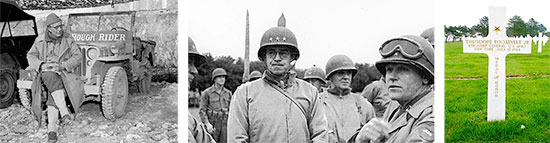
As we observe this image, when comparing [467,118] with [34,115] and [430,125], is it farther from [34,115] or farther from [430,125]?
[34,115]

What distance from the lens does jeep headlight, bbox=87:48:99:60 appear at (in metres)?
6.00

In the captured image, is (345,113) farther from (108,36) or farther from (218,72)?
(108,36)

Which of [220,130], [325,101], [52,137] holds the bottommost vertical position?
[52,137]

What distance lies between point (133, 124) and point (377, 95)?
2.13 m

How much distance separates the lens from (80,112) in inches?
241

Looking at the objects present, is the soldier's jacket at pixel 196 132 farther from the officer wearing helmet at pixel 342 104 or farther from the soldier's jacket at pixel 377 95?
the soldier's jacket at pixel 377 95

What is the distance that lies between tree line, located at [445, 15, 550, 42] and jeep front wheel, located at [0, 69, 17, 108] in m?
5.58

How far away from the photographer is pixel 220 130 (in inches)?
219

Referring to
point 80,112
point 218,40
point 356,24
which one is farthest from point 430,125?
point 80,112

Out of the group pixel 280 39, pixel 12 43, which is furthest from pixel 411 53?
pixel 12 43

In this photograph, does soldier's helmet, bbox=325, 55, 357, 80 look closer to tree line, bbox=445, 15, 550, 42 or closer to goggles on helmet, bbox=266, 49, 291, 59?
goggles on helmet, bbox=266, 49, 291, 59

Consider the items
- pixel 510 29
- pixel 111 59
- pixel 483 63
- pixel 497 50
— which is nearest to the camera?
pixel 111 59

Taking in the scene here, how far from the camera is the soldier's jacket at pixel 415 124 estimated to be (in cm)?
545

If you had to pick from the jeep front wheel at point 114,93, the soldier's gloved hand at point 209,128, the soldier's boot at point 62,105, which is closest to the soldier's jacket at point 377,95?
the soldier's gloved hand at point 209,128
